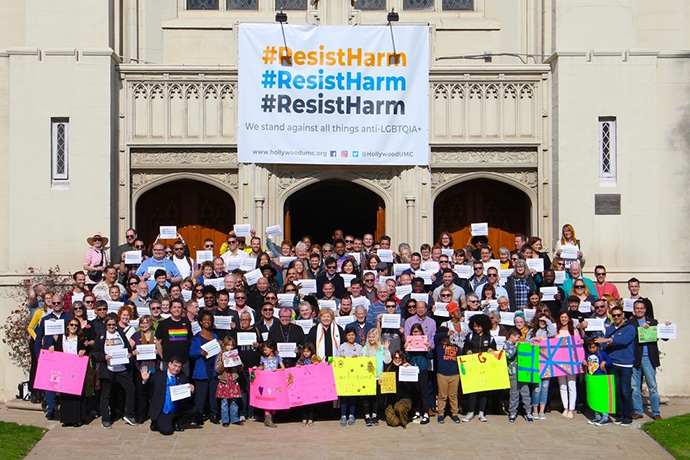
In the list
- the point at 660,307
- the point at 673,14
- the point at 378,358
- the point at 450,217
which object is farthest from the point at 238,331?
the point at 673,14

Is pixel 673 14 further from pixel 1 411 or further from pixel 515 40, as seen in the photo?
pixel 1 411

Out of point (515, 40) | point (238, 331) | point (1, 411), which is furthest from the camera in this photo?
point (515, 40)

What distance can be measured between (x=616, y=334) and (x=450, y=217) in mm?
6007

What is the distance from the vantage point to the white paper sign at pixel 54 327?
47.2 feet

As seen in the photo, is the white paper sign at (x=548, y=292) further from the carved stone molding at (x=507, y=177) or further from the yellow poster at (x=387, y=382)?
the carved stone molding at (x=507, y=177)

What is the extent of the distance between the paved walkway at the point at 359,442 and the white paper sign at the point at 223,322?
145 cm

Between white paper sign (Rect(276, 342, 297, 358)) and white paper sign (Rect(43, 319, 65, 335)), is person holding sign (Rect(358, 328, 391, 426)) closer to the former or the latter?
white paper sign (Rect(276, 342, 297, 358))

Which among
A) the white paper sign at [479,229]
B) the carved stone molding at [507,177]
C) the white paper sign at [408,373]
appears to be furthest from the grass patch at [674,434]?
the carved stone molding at [507,177]

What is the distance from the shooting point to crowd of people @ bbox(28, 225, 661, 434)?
46.4ft

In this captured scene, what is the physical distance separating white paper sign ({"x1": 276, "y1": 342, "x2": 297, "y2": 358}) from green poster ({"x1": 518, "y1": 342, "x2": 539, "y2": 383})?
3.40 m

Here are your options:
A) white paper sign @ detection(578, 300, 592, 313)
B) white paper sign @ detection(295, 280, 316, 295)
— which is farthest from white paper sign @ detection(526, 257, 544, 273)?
white paper sign @ detection(295, 280, 316, 295)

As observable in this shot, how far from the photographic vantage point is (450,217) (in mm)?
20016

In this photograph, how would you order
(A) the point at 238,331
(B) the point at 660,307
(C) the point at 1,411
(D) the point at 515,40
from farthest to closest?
(D) the point at 515,40
(B) the point at 660,307
(C) the point at 1,411
(A) the point at 238,331

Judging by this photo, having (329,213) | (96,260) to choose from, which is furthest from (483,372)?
(329,213)
